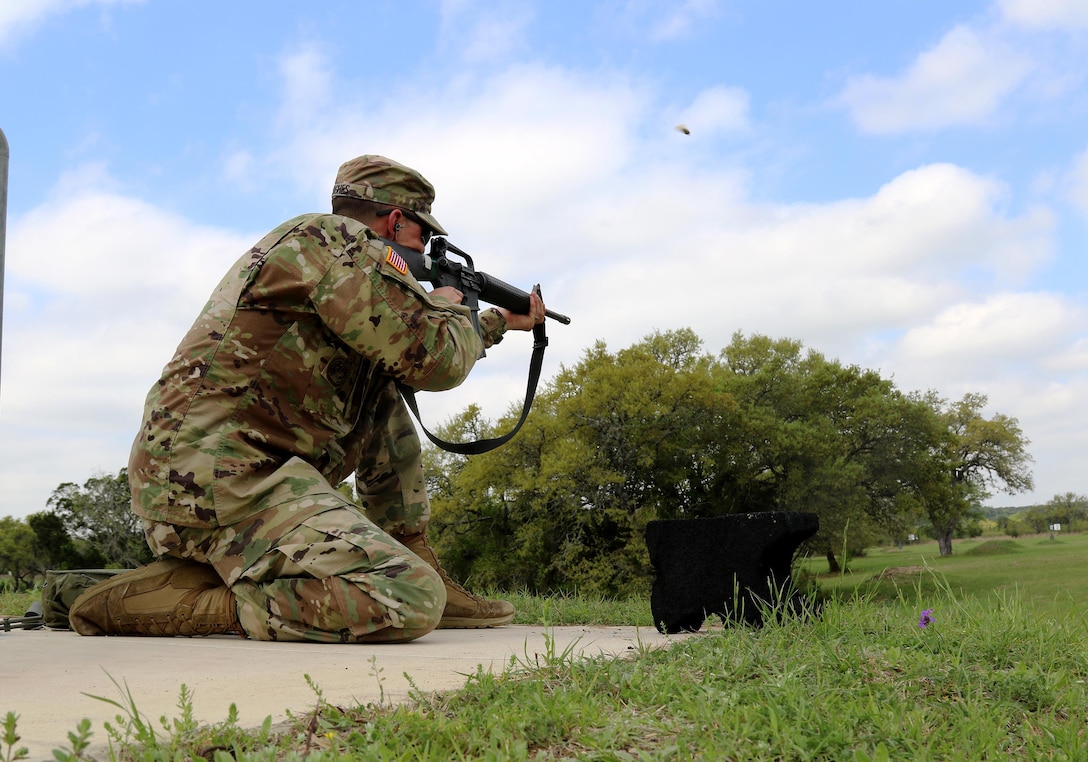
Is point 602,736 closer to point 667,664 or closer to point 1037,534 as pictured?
point 667,664

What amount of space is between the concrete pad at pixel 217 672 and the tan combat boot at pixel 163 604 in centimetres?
10

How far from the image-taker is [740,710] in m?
2.00

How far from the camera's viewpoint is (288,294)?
3.71 metres

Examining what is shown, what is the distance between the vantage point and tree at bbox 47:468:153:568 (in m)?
30.5

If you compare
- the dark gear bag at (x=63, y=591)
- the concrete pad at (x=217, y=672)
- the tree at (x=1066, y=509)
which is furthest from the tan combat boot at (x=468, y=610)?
the tree at (x=1066, y=509)

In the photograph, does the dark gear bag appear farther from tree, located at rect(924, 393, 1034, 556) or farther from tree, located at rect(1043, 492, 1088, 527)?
tree, located at rect(1043, 492, 1088, 527)

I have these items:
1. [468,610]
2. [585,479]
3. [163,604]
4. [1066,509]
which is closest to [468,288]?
[468,610]

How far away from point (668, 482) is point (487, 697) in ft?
73.6

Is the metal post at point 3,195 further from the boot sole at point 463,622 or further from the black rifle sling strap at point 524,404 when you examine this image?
the boot sole at point 463,622

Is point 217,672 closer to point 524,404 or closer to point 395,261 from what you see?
point 395,261

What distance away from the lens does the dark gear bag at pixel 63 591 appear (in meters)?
4.17

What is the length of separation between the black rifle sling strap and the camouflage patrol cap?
0.93 metres

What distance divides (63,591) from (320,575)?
5.41ft

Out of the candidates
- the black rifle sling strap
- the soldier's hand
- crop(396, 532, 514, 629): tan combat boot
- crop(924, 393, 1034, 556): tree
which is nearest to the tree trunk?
crop(924, 393, 1034, 556): tree
